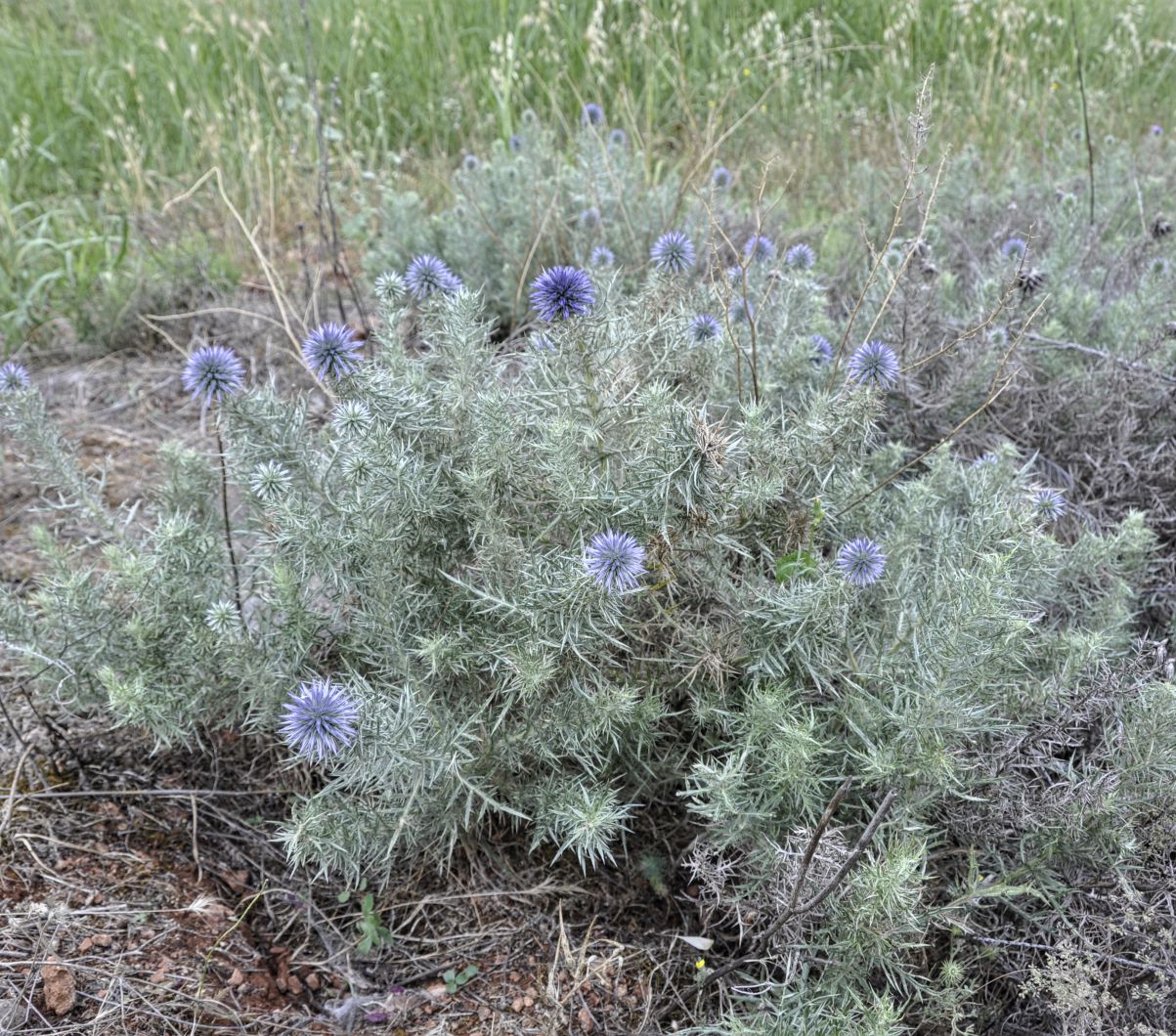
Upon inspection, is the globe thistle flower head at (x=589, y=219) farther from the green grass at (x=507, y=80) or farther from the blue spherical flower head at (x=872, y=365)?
the blue spherical flower head at (x=872, y=365)

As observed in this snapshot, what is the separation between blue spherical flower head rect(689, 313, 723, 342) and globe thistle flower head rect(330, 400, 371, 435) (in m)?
0.84

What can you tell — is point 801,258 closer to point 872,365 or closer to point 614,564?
point 872,365

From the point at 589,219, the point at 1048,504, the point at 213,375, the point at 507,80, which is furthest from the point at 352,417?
the point at 507,80

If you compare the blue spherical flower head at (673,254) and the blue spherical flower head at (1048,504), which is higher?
the blue spherical flower head at (673,254)

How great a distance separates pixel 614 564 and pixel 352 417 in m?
0.60

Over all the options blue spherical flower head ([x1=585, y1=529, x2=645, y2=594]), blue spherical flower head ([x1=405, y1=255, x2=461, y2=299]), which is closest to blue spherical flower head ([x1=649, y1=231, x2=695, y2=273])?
blue spherical flower head ([x1=405, y1=255, x2=461, y2=299])

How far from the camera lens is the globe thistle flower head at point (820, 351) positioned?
8.51ft

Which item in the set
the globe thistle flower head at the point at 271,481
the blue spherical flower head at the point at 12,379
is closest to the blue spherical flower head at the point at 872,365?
the globe thistle flower head at the point at 271,481

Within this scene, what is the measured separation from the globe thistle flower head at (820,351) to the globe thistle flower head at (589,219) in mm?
1386

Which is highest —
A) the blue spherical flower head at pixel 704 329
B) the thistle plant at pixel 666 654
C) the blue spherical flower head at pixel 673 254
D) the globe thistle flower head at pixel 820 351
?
the blue spherical flower head at pixel 673 254

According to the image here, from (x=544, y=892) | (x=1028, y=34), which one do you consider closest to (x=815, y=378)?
(x=544, y=892)

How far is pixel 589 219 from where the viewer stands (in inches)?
155

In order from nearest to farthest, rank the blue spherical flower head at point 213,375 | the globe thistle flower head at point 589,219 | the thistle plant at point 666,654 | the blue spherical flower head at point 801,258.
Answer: the thistle plant at point 666,654
the blue spherical flower head at point 213,375
the blue spherical flower head at point 801,258
the globe thistle flower head at point 589,219

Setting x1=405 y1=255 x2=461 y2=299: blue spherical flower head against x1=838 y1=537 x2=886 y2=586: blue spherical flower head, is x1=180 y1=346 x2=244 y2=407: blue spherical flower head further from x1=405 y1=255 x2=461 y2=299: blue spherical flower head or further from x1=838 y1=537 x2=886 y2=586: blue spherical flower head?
x1=838 y1=537 x2=886 y2=586: blue spherical flower head
